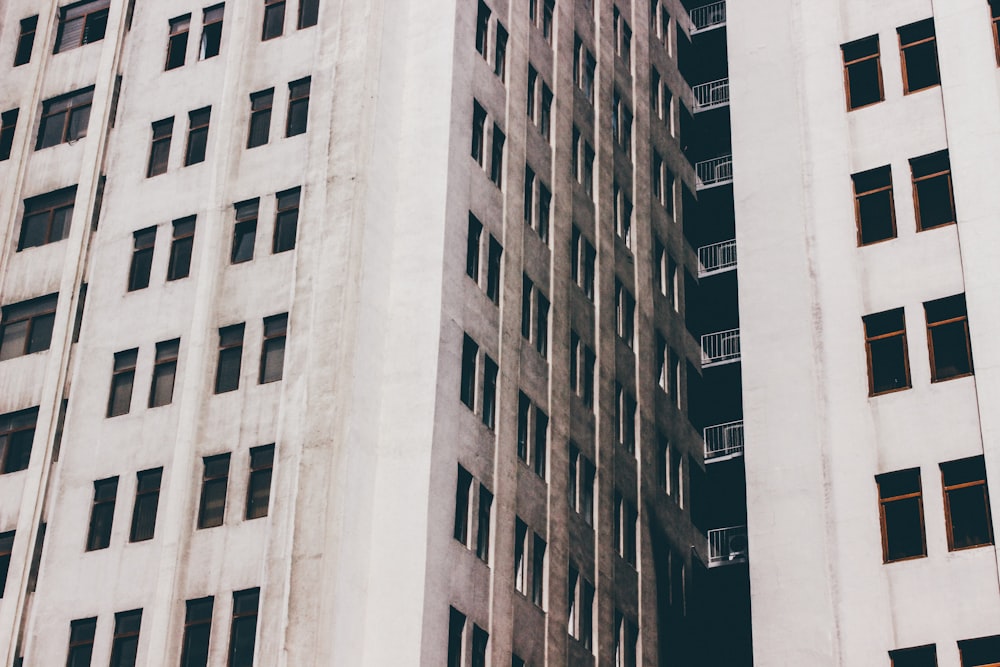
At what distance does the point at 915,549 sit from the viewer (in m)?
32.3

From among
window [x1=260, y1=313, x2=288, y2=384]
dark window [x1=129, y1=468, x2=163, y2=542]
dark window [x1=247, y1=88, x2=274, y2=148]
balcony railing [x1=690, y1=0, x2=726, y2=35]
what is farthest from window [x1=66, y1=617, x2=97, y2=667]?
balcony railing [x1=690, y1=0, x2=726, y2=35]

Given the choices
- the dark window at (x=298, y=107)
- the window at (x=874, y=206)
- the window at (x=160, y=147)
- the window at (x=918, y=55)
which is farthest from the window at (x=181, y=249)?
the window at (x=918, y=55)

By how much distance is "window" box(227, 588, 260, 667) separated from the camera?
42.0 m

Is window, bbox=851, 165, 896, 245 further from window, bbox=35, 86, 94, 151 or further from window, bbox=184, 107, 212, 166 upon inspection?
window, bbox=35, 86, 94, 151

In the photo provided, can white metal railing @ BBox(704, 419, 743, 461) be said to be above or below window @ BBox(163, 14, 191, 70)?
below

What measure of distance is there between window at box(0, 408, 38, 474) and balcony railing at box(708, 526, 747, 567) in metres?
25.7

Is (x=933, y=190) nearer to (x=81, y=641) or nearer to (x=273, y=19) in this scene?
(x=273, y=19)

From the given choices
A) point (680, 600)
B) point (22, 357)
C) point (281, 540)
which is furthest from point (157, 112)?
point (680, 600)

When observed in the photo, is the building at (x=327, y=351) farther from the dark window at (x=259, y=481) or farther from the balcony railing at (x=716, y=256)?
the balcony railing at (x=716, y=256)

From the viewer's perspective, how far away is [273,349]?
151 feet

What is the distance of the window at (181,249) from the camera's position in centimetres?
4869

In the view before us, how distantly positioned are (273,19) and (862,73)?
2140 centimetres

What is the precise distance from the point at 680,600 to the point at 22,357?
24535 millimetres

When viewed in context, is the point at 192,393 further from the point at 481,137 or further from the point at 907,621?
the point at 907,621
